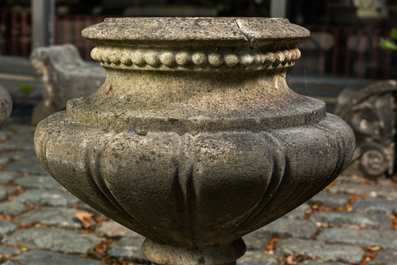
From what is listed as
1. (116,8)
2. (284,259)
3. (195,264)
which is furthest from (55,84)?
(195,264)

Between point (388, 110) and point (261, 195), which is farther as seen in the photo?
point (388, 110)

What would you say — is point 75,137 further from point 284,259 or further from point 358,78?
point 358,78

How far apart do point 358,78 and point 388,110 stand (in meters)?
1.92

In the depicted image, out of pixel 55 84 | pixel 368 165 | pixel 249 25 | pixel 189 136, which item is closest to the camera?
pixel 189 136

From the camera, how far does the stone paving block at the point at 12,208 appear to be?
11.3 feet

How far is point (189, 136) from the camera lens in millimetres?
1702

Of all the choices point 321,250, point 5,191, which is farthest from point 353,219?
point 5,191

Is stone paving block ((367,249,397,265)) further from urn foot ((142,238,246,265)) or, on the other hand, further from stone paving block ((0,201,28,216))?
stone paving block ((0,201,28,216))

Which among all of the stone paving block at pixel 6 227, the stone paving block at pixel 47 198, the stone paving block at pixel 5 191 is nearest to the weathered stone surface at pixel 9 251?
the stone paving block at pixel 6 227

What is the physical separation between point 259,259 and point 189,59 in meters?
1.41

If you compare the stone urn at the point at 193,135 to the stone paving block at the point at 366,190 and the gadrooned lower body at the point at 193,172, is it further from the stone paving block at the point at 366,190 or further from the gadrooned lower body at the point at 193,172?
the stone paving block at the point at 366,190

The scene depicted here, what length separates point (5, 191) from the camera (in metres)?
3.83

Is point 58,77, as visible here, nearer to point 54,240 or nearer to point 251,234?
point 54,240

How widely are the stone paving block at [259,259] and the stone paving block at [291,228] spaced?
321 mm
